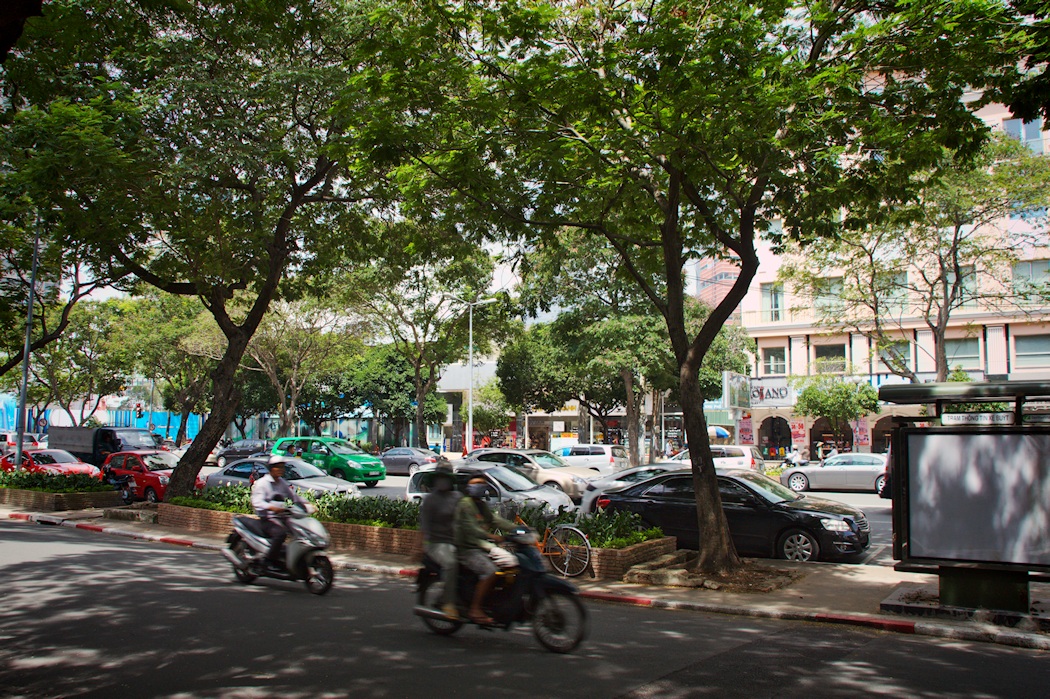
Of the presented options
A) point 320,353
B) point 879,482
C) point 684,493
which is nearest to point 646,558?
point 684,493

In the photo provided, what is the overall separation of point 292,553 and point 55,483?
14818 mm

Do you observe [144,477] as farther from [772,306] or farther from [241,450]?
[772,306]

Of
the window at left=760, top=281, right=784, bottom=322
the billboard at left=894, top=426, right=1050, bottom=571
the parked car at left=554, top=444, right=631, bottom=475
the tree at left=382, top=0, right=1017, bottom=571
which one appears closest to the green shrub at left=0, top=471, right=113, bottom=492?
the tree at left=382, top=0, right=1017, bottom=571

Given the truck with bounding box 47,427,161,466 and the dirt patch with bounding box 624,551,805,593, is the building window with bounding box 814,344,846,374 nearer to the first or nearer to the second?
the dirt patch with bounding box 624,551,805,593

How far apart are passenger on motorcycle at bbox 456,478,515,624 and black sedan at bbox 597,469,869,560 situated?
6.58m

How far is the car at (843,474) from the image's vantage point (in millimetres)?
24969

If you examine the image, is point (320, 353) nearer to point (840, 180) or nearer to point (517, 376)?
point (517, 376)

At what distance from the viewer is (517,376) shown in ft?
153

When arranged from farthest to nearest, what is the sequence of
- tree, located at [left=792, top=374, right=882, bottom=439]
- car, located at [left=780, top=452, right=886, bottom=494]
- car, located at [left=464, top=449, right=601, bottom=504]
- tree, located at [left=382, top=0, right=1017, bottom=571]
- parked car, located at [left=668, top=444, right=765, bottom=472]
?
tree, located at [left=792, top=374, right=882, bottom=439], parked car, located at [left=668, top=444, right=765, bottom=472], car, located at [left=780, top=452, right=886, bottom=494], car, located at [left=464, top=449, right=601, bottom=504], tree, located at [left=382, top=0, right=1017, bottom=571]

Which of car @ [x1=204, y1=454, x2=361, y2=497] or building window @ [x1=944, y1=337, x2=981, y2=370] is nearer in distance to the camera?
car @ [x1=204, y1=454, x2=361, y2=497]

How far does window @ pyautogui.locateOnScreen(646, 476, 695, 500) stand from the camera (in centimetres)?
1345

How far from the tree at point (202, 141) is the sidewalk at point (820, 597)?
6819 mm

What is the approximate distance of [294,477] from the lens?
1927 cm

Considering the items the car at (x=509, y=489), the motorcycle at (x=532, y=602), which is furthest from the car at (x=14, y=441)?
the motorcycle at (x=532, y=602)
